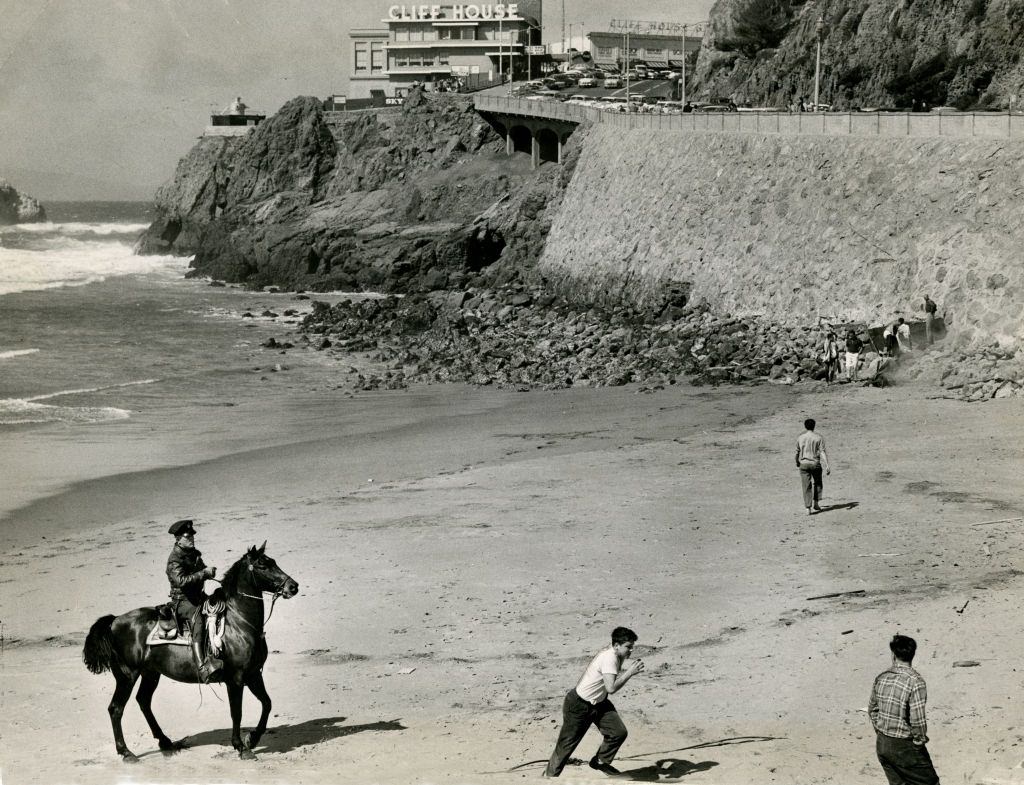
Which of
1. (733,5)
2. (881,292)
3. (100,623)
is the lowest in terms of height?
(100,623)

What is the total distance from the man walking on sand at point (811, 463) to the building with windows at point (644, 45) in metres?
57.3

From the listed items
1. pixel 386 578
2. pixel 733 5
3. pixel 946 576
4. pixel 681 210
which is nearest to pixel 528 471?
pixel 386 578

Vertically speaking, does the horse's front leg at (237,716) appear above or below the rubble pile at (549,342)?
below

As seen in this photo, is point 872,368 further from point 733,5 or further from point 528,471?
point 733,5

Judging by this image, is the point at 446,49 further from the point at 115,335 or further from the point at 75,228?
the point at 75,228

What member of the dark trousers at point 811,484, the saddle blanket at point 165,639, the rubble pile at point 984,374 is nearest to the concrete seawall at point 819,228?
the rubble pile at point 984,374

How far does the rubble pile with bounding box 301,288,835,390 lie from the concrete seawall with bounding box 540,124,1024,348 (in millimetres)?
1294

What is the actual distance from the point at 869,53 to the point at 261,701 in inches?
1912

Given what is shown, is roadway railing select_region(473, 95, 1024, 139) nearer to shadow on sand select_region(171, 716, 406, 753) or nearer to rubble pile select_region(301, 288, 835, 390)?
rubble pile select_region(301, 288, 835, 390)

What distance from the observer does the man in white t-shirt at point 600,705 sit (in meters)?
10.2

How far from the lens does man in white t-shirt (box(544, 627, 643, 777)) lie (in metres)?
10.2

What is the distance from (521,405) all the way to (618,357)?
5.18 metres

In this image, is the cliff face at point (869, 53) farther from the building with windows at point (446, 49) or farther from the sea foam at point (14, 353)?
the sea foam at point (14, 353)

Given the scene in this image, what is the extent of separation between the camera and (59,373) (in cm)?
3878
